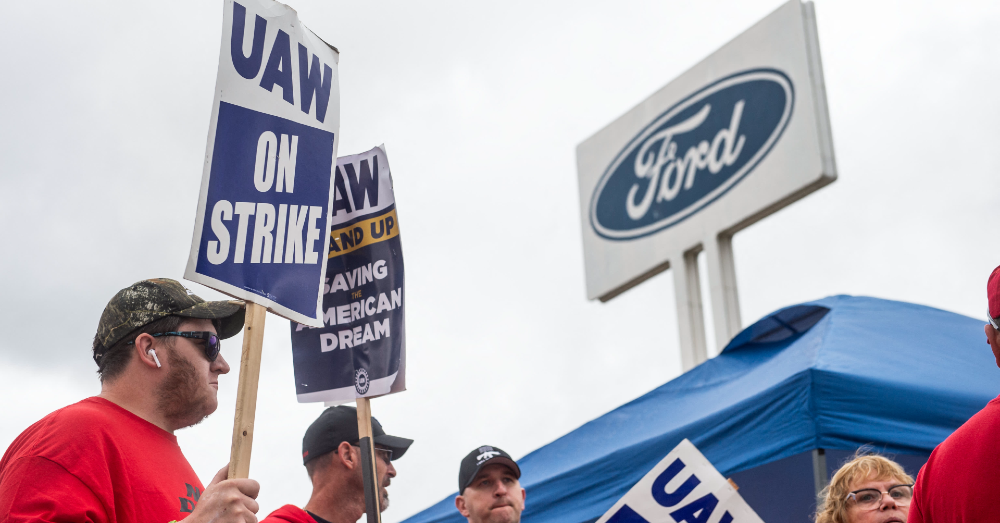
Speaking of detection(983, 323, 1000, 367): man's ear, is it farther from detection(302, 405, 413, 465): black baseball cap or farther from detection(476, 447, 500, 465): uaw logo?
detection(476, 447, 500, 465): uaw logo

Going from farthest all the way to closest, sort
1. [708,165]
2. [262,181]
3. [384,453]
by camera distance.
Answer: [708,165], [384,453], [262,181]

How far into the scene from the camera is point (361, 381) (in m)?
3.22

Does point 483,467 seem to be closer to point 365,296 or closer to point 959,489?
point 365,296

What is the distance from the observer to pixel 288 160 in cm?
228

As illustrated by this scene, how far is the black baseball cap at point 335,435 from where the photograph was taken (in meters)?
3.52

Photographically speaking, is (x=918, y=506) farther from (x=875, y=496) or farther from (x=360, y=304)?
(x=360, y=304)

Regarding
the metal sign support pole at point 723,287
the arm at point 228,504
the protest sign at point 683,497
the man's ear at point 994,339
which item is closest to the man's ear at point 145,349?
the arm at point 228,504

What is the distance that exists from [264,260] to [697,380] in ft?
11.4

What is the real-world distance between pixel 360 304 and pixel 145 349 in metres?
1.18

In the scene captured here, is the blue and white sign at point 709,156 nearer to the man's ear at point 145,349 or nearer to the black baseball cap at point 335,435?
the black baseball cap at point 335,435

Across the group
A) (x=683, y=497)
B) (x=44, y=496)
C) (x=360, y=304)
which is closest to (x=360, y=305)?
(x=360, y=304)

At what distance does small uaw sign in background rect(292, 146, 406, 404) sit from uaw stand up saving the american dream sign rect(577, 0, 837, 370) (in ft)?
19.7

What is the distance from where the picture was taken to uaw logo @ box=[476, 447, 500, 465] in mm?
4172

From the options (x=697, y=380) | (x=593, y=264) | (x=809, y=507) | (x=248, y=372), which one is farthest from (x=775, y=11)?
(x=248, y=372)
